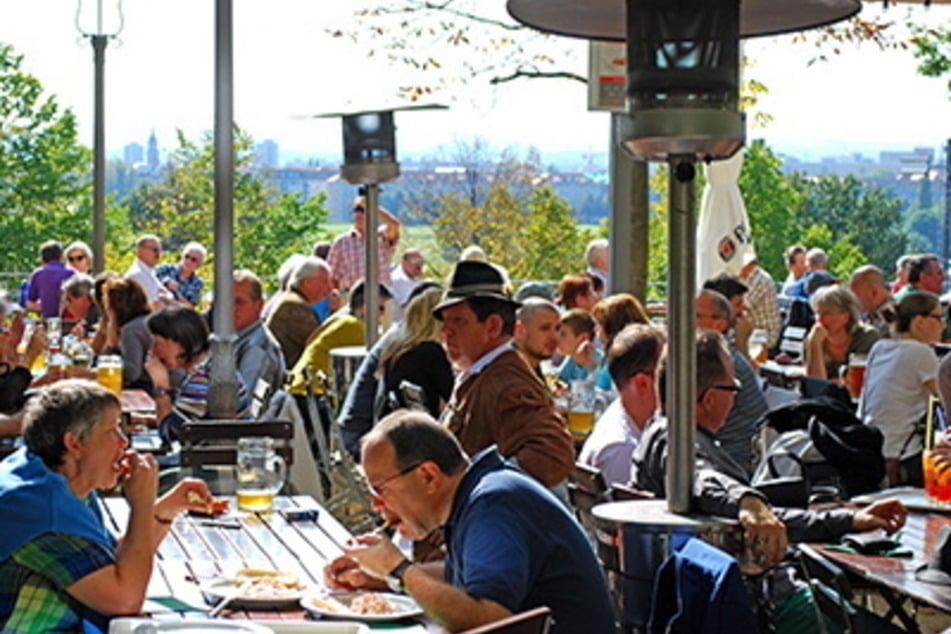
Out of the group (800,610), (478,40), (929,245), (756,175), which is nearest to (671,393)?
(800,610)

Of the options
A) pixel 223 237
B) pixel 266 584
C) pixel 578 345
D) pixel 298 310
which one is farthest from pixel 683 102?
pixel 298 310

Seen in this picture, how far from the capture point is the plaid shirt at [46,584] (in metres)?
3.93

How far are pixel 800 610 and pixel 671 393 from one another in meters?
1.45

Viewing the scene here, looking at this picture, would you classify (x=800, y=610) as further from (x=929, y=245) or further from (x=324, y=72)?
(x=929, y=245)

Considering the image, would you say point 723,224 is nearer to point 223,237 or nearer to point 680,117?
point 223,237

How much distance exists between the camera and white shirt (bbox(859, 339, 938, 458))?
27.6 ft

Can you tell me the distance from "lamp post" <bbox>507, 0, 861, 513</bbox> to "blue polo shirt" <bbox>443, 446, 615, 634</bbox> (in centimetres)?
51

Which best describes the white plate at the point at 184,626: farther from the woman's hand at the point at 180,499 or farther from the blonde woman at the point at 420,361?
the blonde woman at the point at 420,361

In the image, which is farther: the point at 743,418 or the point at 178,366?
the point at 178,366

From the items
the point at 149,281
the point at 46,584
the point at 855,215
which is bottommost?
the point at 46,584

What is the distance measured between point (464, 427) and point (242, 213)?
3580cm

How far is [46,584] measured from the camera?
13.0 feet

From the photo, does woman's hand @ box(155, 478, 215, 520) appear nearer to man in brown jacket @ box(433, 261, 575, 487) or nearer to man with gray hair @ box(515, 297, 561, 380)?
man in brown jacket @ box(433, 261, 575, 487)

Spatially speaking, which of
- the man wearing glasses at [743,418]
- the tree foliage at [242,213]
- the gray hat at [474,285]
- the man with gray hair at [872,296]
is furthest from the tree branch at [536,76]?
the tree foliage at [242,213]
